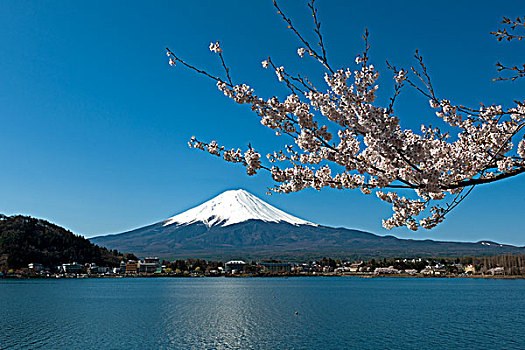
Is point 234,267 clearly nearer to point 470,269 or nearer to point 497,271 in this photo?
point 470,269

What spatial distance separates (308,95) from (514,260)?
427 ft

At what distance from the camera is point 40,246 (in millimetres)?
133625

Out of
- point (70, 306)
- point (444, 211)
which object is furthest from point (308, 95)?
point (70, 306)

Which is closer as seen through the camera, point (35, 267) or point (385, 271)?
point (35, 267)

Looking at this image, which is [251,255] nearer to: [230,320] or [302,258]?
[302,258]

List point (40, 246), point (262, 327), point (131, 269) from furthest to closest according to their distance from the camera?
1. point (131, 269)
2. point (40, 246)
3. point (262, 327)

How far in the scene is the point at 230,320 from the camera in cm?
3059

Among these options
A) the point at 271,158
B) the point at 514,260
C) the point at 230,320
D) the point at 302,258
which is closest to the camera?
the point at 271,158

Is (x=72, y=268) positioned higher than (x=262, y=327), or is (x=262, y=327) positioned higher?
(x=72, y=268)

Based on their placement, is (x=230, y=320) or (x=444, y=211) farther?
(x=230, y=320)

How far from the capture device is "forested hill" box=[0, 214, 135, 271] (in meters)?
121

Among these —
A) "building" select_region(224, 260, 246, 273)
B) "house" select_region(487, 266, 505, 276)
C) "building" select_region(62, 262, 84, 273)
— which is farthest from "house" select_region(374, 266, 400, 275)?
"building" select_region(62, 262, 84, 273)

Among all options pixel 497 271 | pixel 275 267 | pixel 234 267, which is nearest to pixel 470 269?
pixel 497 271

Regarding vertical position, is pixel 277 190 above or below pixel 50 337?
above
